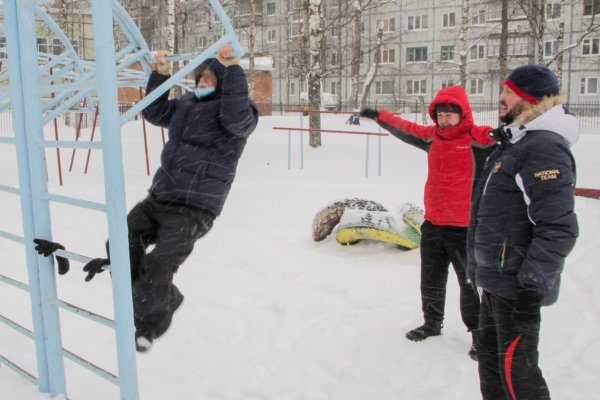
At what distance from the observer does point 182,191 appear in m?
3.02

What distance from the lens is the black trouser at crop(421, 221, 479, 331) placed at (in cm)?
379

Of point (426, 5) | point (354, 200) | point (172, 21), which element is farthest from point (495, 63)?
point (354, 200)

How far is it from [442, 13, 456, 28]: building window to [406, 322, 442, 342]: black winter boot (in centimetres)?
3655

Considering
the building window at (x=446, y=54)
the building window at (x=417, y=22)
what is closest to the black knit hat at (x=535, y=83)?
the building window at (x=446, y=54)

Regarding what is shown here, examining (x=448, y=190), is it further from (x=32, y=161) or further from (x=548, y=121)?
(x=32, y=161)

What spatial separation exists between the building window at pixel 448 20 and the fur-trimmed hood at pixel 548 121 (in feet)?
124

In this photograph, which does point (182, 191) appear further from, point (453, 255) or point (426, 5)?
point (426, 5)

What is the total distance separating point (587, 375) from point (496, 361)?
1.21 meters

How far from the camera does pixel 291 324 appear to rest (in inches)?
174

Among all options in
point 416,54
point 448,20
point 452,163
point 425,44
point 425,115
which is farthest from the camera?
point 416,54

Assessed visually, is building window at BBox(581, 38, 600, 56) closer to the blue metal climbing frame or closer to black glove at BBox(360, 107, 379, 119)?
black glove at BBox(360, 107, 379, 119)

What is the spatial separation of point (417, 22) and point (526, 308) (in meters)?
39.1

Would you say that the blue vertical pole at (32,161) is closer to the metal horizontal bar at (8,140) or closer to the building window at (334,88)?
the metal horizontal bar at (8,140)

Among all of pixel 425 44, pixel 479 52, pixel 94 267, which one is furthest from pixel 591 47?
pixel 94 267
